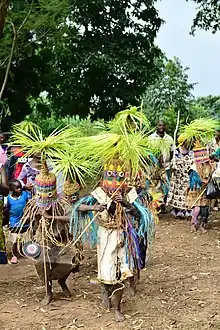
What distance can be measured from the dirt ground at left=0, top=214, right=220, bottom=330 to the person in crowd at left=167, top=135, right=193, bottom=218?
2.24 meters

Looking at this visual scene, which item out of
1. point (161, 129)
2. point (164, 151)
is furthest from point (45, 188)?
point (161, 129)

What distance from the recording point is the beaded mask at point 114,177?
5.17 m

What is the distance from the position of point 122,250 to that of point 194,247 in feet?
10.7

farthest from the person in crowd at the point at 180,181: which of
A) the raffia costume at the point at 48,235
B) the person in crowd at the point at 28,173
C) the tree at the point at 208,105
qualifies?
the tree at the point at 208,105

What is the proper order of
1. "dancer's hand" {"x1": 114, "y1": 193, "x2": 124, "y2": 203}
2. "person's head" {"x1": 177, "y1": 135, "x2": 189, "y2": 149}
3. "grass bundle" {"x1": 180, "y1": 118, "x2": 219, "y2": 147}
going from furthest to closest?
1. "person's head" {"x1": 177, "y1": 135, "x2": 189, "y2": 149}
2. "grass bundle" {"x1": 180, "y1": 118, "x2": 219, "y2": 147}
3. "dancer's hand" {"x1": 114, "y1": 193, "x2": 124, "y2": 203}

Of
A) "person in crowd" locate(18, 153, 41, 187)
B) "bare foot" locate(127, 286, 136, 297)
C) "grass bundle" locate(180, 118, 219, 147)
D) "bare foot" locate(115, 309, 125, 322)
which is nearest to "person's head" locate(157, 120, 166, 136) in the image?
"grass bundle" locate(180, 118, 219, 147)

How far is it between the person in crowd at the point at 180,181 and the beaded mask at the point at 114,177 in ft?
15.7

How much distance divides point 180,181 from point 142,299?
15.1 feet

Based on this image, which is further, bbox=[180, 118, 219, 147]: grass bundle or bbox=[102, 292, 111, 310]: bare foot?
bbox=[180, 118, 219, 147]: grass bundle

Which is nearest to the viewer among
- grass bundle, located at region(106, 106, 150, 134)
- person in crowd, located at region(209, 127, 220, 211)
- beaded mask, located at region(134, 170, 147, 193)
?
grass bundle, located at region(106, 106, 150, 134)

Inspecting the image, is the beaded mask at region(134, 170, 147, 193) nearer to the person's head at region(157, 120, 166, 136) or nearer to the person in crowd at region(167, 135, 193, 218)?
the person in crowd at region(167, 135, 193, 218)

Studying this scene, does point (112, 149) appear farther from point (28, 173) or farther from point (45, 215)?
point (28, 173)

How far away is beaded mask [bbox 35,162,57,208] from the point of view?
5.56 m

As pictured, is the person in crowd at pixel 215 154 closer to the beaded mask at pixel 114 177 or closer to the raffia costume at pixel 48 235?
the raffia costume at pixel 48 235
